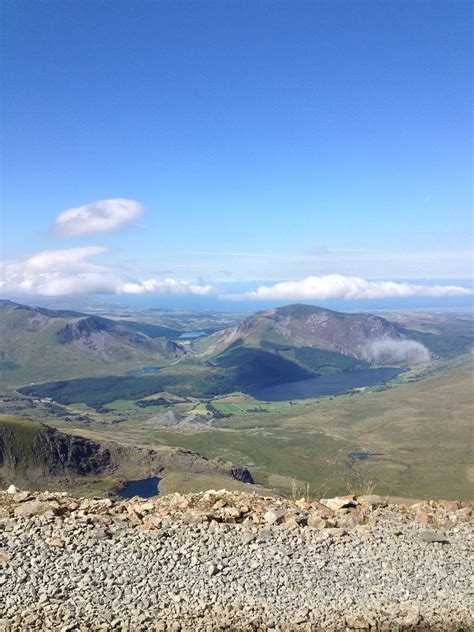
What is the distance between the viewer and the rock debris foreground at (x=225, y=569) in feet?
31.2

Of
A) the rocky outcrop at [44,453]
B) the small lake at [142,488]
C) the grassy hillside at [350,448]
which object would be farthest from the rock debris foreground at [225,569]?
the rocky outcrop at [44,453]

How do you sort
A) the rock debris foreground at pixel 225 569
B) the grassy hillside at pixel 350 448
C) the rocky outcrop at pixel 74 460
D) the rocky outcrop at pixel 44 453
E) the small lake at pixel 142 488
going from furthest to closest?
the grassy hillside at pixel 350 448, the rocky outcrop at pixel 44 453, the rocky outcrop at pixel 74 460, the small lake at pixel 142 488, the rock debris foreground at pixel 225 569

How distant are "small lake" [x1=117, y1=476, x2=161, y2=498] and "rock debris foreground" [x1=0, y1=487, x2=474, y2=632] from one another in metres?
87.8

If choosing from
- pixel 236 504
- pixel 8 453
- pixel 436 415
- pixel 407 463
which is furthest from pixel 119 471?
pixel 436 415

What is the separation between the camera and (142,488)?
10138 centimetres

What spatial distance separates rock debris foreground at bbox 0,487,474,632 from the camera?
9516mm

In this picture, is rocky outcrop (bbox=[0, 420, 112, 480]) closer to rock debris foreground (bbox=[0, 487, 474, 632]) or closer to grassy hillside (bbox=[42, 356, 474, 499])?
grassy hillside (bbox=[42, 356, 474, 499])

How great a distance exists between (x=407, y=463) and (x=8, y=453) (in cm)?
10662

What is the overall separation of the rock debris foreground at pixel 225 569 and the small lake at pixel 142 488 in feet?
288

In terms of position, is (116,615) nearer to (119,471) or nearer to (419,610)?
(419,610)

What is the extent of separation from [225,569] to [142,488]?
98.3 m

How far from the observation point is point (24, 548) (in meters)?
10.7

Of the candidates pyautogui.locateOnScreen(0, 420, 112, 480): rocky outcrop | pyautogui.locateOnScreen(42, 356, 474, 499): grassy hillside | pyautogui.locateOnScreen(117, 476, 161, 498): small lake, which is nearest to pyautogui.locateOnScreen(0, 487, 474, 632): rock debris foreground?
pyautogui.locateOnScreen(117, 476, 161, 498): small lake

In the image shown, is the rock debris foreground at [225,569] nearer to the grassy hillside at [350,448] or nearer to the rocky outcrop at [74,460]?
the grassy hillside at [350,448]
